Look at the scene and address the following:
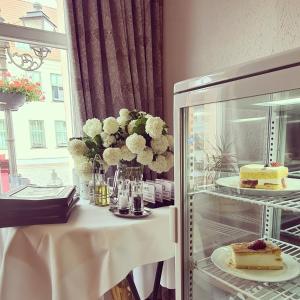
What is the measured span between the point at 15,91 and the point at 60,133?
389 millimetres

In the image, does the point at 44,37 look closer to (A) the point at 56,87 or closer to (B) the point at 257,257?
(A) the point at 56,87

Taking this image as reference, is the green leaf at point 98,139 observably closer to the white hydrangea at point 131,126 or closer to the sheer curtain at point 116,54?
the white hydrangea at point 131,126

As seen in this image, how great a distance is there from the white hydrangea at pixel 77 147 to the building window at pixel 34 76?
2.43ft

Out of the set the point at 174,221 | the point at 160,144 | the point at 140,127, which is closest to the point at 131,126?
the point at 140,127

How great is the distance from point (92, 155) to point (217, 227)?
0.67 m

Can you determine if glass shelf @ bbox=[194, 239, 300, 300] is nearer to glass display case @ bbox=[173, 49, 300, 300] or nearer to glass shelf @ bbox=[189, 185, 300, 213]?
glass display case @ bbox=[173, 49, 300, 300]

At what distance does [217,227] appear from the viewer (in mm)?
1069

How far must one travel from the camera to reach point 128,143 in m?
1.21

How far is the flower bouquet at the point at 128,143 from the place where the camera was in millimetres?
1215

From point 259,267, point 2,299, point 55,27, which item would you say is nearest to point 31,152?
point 55,27

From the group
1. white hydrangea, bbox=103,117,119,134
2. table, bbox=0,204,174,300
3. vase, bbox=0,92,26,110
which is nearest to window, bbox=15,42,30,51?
vase, bbox=0,92,26,110

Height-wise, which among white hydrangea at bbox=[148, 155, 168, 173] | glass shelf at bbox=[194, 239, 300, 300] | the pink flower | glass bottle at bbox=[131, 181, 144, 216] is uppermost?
the pink flower

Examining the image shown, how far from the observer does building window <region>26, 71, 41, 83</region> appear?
1836 millimetres

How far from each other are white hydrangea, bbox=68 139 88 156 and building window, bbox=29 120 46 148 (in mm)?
626
